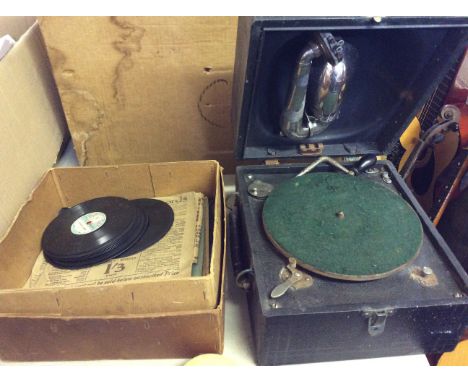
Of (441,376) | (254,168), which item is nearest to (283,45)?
(254,168)

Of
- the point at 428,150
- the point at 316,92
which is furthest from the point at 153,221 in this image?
the point at 428,150

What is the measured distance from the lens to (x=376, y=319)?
2.60ft

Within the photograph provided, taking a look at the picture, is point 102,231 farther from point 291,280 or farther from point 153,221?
point 291,280

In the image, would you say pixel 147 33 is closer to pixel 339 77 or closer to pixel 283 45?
pixel 283 45

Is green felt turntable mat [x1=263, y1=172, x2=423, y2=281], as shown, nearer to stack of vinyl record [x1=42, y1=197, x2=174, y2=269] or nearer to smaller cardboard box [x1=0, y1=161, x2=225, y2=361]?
smaller cardboard box [x1=0, y1=161, x2=225, y2=361]

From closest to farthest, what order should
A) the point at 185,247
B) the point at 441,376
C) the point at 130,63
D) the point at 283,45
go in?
the point at 441,376, the point at 283,45, the point at 185,247, the point at 130,63

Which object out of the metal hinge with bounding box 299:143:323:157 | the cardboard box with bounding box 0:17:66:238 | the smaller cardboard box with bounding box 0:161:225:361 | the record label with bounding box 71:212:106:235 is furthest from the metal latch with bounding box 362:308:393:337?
the cardboard box with bounding box 0:17:66:238

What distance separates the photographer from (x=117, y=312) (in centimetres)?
82

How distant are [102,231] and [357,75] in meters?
0.84

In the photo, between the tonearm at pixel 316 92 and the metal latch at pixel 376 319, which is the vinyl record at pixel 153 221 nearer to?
the tonearm at pixel 316 92

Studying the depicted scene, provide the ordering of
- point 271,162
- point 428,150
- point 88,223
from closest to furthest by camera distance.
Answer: point 88,223 < point 271,162 < point 428,150

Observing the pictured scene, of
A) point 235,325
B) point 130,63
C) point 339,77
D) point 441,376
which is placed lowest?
point 235,325

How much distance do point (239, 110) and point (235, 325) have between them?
0.55m

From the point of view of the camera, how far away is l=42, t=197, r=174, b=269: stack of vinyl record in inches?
39.6
